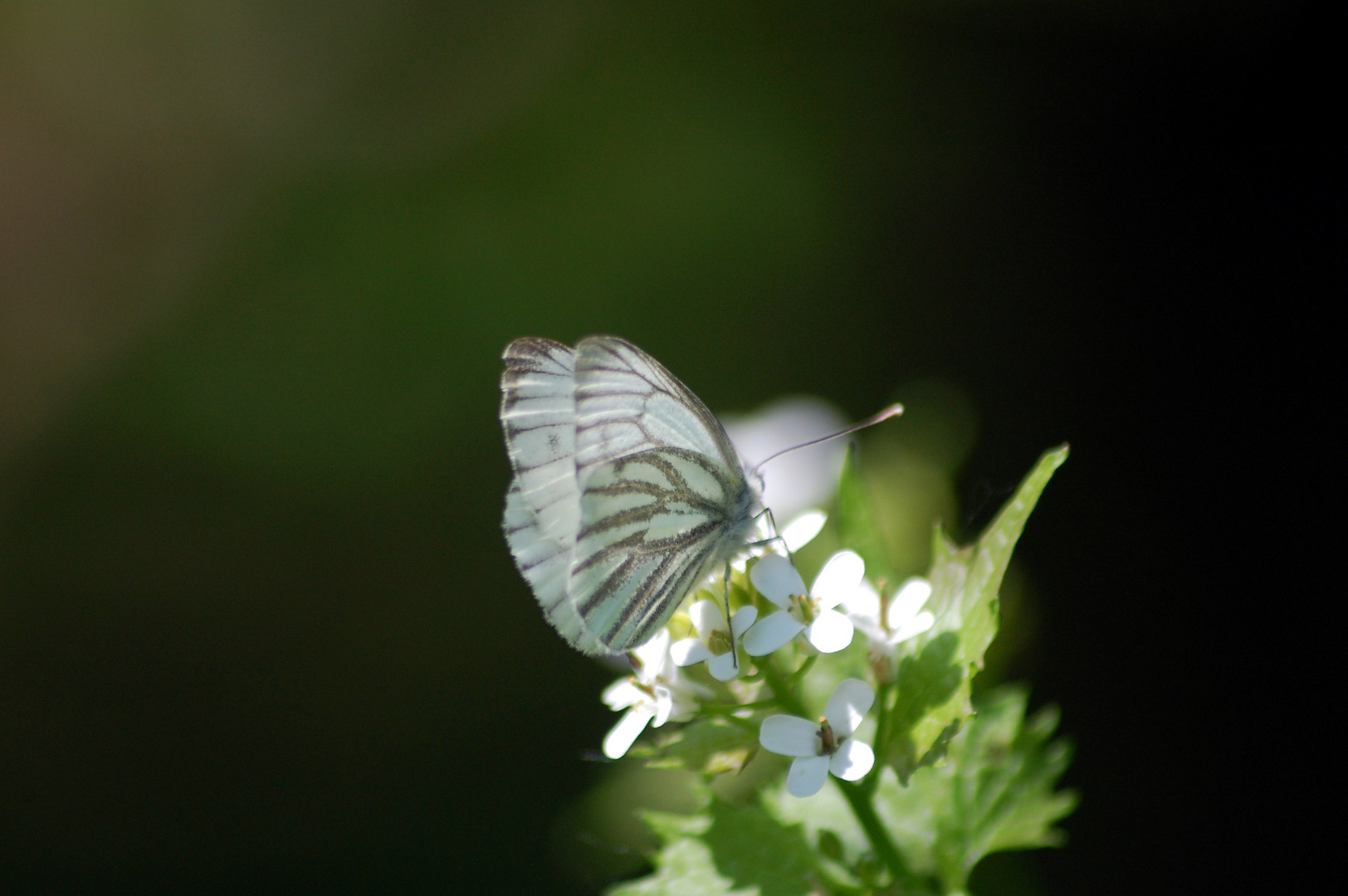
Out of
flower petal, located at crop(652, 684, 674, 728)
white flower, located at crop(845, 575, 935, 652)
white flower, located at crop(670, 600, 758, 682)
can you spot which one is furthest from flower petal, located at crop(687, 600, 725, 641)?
white flower, located at crop(845, 575, 935, 652)

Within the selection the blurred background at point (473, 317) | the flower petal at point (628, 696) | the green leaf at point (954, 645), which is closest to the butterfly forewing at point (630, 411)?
the flower petal at point (628, 696)

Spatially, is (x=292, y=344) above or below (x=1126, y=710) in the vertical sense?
above

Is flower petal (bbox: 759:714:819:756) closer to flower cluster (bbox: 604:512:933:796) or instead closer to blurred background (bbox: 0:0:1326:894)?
flower cluster (bbox: 604:512:933:796)

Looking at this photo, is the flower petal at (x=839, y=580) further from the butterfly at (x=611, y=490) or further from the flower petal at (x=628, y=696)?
the flower petal at (x=628, y=696)

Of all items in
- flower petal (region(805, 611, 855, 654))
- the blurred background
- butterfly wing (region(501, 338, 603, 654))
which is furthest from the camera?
the blurred background

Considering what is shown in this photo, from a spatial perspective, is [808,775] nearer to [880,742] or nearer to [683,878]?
[880,742]

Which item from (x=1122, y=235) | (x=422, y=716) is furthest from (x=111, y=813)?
(x=1122, y=235)

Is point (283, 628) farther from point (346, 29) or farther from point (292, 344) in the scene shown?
point (346, 29)
